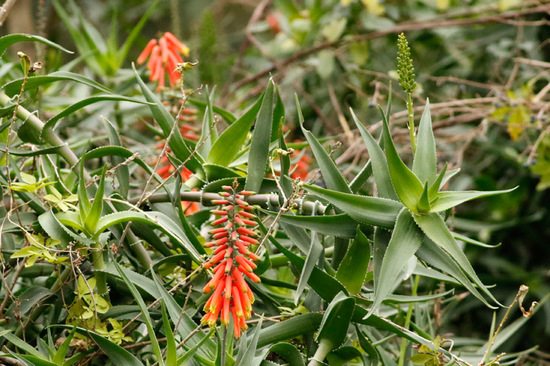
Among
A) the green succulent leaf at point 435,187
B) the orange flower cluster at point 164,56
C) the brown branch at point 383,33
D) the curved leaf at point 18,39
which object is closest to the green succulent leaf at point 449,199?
the green succulent leaf at point 435,187

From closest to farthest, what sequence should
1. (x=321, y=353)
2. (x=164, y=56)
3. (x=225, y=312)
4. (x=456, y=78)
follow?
(x=225, y=312) → (x=321, y=353) → (x=164, y=56) → (x=456, y=78)

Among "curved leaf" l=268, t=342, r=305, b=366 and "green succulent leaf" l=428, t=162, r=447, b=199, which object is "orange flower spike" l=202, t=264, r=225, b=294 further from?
"green succulent leaf" l=428, t=162, r=447, b=199

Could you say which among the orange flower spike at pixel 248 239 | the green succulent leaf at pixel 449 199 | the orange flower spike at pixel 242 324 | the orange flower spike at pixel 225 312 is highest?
the orange flower spike at pixel 248 239

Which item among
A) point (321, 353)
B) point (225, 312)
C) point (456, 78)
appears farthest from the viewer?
point (456, 78)

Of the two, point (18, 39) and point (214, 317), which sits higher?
point (18, 39)

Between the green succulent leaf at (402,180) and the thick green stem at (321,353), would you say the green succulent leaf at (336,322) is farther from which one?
the green succulent leaf at (402,180)

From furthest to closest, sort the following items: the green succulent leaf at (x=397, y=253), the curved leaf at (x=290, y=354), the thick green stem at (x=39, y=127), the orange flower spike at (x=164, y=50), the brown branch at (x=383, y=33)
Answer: the brown branch at (x=383, y=33), the orange flower spike at (x=164, y=50), the thick green stem at (x=39, y=127), the curved leaf at (x=290, y=354), the green succulent leaf at (x=397, y=253)

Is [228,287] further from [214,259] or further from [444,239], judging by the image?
[444,239]

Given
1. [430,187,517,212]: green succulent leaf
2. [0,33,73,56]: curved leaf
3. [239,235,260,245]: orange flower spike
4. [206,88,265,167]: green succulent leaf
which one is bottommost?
[430,187,517,212]: green succulent leaf

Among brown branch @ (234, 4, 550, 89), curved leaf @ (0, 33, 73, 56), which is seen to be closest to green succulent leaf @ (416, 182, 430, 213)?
curved leaf @ (0, 33, 73, 56)

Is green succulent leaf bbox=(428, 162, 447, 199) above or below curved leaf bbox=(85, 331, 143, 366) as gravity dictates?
above

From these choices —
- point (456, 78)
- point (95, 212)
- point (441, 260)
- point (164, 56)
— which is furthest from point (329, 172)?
point (456, 78)

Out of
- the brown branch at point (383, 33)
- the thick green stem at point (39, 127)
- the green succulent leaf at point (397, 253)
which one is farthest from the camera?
the brown branch at point (383, 33)

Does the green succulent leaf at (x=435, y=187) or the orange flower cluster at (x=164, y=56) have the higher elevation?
the orange flower cluster at (x=164, y=56)
